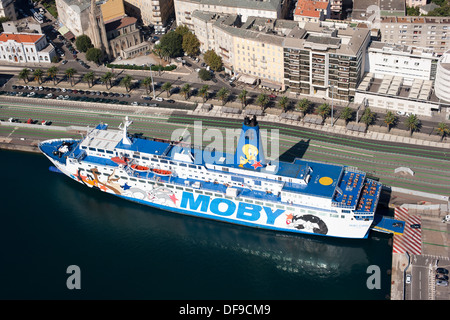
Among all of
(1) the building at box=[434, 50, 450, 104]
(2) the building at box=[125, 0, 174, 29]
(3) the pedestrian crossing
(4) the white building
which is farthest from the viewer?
(2) the building at box=[125, 0, 174, 29]

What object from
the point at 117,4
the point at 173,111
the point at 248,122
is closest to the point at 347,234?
the point at 248,122

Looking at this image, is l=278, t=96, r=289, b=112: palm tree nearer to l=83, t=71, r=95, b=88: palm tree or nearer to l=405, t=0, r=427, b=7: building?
l=83, t=71, r=95, b=88: palm tree

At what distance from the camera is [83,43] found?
161250 mm

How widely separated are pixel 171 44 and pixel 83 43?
2579 cm

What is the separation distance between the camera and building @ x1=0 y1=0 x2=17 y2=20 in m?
183

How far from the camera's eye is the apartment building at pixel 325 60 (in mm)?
132125

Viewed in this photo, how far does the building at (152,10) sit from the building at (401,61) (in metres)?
68.5

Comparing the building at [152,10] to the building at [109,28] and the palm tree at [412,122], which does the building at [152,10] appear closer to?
the building at [109,28]

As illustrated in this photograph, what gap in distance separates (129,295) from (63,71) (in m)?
87.8

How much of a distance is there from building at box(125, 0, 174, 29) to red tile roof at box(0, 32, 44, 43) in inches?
1306

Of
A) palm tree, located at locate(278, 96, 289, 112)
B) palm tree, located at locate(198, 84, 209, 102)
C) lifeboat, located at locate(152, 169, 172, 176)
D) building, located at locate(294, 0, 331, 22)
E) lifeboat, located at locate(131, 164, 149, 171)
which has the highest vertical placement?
building, located at locate(294, 0, 331, 22)

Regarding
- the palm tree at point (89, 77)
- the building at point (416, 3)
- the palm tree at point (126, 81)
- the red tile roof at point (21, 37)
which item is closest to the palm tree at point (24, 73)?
the red tile roof at point (21, 37)

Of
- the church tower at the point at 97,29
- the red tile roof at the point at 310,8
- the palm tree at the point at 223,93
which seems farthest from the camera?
the church tower at the point at 97,29

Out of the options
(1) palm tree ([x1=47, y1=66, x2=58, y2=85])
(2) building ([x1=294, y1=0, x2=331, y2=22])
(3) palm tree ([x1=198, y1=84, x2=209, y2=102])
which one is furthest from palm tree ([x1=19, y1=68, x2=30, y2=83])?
(2) building ([x1=294, y1=0, x2=331, y2=22])
